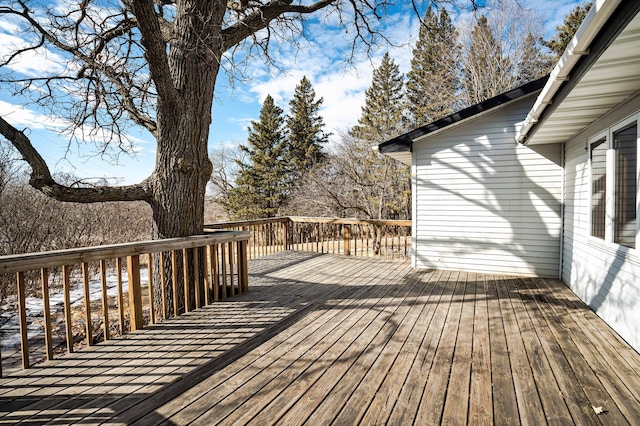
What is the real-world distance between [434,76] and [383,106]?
2.75 meters

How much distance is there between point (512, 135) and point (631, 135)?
7.67ft

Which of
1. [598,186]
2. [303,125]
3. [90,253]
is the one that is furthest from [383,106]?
[90,253]

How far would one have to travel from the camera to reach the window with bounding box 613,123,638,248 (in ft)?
9.61

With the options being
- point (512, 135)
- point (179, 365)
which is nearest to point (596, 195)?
point (512, 135)

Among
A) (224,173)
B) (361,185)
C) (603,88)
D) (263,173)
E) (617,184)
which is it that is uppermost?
(224,173)

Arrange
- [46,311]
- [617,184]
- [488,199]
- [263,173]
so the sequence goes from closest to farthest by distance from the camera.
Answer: [46,311] → [617,184] → [488,199] → [263,173]

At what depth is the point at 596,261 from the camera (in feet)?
11.8

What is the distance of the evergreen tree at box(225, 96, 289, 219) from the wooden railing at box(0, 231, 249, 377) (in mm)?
14605

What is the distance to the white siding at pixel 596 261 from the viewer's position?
2.79m

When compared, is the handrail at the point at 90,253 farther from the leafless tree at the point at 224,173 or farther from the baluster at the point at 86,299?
the leafless tree at the point at 224,173

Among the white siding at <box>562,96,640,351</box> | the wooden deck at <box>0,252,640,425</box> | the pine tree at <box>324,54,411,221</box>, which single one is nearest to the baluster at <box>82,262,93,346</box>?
the wooden deck at <box>0,252,640,425</box>

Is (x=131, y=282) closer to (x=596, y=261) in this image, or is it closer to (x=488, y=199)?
(x=596, y=261)

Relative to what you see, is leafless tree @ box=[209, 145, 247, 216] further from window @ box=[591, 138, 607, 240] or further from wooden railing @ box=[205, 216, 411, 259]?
window @ box=[591, 138, 607, 240]

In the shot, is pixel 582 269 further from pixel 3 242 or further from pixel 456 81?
pixel 456 81
